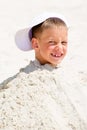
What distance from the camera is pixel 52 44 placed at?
9.00 ft

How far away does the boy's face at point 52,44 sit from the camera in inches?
107

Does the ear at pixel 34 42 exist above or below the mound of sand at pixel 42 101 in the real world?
above

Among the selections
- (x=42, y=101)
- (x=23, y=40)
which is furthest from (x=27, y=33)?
(x=42, y=101)

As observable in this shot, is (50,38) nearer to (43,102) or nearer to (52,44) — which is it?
(52,44)

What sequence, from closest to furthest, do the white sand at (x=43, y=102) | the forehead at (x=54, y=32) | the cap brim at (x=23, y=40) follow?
the white sand at (x=43, y=102), the forehead at (x=54, y=32), the cap brim at (x=23, y=40)

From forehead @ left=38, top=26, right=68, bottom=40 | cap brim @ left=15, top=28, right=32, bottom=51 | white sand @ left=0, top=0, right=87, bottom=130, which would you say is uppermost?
forehead @ left=38, top=26, right=68, bottom=40

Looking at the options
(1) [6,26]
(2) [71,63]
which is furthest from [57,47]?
(1) [6,26]

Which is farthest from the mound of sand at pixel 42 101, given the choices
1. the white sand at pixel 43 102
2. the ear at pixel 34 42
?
the ear at pixel 34 42

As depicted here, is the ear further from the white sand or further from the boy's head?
the white sand

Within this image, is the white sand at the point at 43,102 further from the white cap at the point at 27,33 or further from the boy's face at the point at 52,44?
the white cap at the point at 27,33

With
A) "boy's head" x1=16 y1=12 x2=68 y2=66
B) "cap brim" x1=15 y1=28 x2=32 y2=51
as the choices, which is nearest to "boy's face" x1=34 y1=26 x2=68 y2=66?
"boy's head" x1=16 y1=12 x2=68 y2=66

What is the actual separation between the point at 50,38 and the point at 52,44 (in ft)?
0.14

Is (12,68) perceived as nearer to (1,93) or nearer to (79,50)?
(79,50)

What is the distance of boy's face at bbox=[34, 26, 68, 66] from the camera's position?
2.72 m
